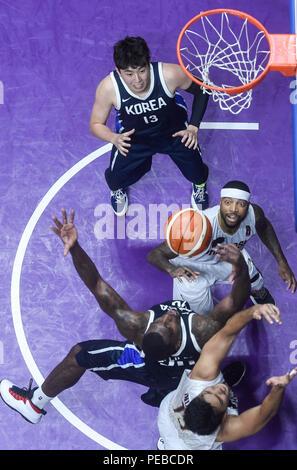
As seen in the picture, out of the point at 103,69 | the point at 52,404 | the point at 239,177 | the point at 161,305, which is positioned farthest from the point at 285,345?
the point at 103,69

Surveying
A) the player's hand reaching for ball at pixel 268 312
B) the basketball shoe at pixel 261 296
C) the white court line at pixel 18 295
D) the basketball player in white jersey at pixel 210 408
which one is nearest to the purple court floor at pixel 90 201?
the white court line at pixel 18 295

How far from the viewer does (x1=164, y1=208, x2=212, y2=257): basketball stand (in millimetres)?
4855

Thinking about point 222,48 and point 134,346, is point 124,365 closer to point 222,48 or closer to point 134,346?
point 134,346

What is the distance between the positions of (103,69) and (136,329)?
2289 millimetres

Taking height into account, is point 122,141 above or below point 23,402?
above

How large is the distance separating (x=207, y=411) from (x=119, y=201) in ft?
6.04

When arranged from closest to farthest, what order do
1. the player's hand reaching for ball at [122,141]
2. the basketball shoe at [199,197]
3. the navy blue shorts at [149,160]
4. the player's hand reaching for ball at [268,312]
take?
the player's hand reaching for ball at [268,312] < the player's hand reaching for ball at [122,141] < the navy blue shorts at [149,160] < the basketball shoe at [199,197]

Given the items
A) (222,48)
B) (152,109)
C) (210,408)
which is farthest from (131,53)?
(210,408)

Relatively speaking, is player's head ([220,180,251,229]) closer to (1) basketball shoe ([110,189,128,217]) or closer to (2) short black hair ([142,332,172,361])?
(1) basketball shoe ([110,189,128,217])

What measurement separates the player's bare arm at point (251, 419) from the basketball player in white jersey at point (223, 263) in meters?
0.81

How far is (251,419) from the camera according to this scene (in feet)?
16.3

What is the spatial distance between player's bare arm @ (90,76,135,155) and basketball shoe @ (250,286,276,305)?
1.53 meters

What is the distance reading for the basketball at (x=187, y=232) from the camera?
4.86 meters

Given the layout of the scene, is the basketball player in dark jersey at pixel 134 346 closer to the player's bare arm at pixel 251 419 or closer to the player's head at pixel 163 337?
the player's head at pixel 163 337
